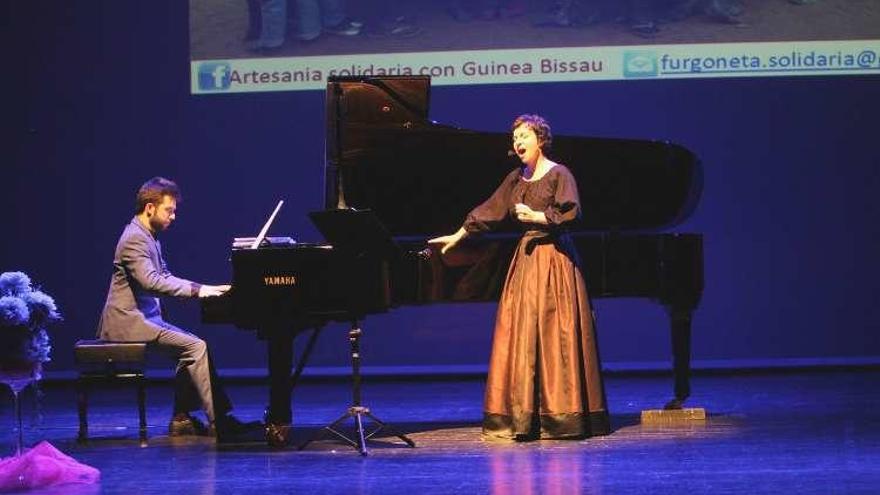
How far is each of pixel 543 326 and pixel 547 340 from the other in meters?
0.06

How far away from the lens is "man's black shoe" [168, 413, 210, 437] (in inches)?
231

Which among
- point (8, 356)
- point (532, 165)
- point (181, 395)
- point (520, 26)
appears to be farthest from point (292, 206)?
point (8, 356)

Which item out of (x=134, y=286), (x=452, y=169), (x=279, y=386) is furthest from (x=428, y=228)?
(x=134, y=286)

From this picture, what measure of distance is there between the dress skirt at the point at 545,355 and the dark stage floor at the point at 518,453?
0.12m

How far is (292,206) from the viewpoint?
8.25 meters

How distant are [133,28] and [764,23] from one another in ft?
13.8

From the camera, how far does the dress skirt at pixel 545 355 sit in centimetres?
538

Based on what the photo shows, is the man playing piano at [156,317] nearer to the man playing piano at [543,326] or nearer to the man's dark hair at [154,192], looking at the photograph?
the man's dark hair at [154,192]

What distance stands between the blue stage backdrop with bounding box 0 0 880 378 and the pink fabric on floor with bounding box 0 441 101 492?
366 centimetres

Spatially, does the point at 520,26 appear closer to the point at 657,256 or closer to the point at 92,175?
the point at 657,256

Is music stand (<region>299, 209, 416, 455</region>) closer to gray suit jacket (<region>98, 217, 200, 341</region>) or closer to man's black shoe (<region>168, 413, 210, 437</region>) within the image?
man's black shoe (<region>168, 413, 210, 437</region>)

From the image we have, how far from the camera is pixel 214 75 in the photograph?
8.14 m

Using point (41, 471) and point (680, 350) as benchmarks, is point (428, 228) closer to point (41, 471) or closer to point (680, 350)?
point (680, 350)

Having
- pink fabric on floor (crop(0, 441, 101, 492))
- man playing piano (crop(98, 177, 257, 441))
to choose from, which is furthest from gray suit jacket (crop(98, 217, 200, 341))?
pink fabric on floor (crop(0, 441, 101, 492))
